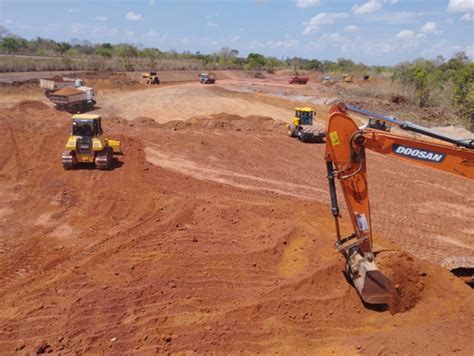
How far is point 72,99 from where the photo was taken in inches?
1097

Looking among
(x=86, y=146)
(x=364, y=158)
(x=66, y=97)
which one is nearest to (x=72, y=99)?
(x=66, y=97)

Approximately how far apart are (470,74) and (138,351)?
33811 millimetres

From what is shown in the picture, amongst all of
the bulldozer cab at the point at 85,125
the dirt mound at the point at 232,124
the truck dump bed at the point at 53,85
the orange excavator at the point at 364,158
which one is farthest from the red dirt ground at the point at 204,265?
the truck dump bed at the point at 53,85

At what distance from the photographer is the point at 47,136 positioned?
60.6ft

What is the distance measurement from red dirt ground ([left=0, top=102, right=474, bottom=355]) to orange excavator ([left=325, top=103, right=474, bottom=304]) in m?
0.68

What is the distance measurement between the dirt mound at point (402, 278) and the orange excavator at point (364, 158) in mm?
283

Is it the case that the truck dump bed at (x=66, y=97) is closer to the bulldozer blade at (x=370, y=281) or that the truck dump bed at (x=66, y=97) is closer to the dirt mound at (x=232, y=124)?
the dirt mound at (x=232, y=124)

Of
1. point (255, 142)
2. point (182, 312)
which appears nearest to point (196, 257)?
point (182, 312)

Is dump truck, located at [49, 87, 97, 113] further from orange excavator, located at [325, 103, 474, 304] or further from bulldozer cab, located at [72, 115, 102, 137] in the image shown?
orange excavator, located at [325, 103, 474, 304]

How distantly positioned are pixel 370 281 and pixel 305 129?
1545cm

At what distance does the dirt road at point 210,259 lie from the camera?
660cm

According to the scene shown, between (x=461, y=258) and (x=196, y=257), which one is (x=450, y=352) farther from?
(x=196, y=257)

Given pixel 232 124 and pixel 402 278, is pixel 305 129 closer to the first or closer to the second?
pixel 232 124

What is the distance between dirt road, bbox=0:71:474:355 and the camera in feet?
21.6
